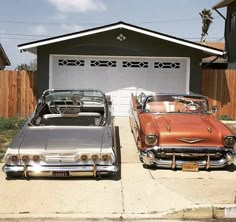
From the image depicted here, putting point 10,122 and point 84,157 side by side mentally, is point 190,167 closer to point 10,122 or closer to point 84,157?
point 84,157

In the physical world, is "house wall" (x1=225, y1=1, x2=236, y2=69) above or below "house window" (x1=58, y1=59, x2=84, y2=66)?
above

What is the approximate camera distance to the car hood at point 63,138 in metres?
6.91

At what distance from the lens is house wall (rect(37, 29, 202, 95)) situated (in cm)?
1421

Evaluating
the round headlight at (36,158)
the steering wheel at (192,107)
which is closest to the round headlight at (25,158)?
the round headlight at (36,158)

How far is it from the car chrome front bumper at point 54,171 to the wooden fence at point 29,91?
25.5 feet

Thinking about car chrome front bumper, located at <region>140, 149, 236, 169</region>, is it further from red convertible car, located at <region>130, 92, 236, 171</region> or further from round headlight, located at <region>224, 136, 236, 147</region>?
round headlight, located at <region>224, 136, 236, 147</region>

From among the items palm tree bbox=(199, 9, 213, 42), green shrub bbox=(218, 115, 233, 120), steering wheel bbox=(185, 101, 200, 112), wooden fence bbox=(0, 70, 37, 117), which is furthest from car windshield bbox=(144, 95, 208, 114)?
palm tree bbox=(199, 9, 213, 42)

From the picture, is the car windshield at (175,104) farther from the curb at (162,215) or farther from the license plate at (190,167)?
the curb at (162,215)

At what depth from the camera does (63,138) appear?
7.19 meters

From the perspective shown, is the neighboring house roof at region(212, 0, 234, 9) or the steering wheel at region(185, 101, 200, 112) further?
the neighboring house roof at region(212, 0, 234, 9)

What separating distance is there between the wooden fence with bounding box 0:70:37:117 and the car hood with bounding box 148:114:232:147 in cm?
724

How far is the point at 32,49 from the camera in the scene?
572 inches

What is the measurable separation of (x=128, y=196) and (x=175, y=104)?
349 cm

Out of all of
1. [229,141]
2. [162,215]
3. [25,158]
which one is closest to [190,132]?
[229,141]
